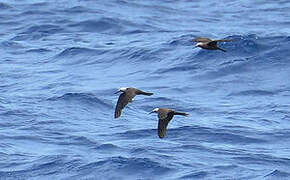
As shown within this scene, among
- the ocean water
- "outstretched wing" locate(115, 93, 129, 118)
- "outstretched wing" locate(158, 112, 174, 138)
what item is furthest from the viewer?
the ocean water

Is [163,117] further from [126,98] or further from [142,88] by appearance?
[142,88]

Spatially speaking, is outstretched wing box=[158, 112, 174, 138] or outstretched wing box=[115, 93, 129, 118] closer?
outstretched wing box=[158, 112, 174, 138]

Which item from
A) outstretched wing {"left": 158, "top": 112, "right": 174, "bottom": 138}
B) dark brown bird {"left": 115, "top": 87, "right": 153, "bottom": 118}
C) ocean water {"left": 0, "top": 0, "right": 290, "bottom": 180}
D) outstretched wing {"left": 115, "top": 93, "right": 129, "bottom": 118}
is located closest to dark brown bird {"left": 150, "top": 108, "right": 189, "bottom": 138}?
outstretched wing {"left": 158, "top": 112, "right": 174, "bottom": 138}

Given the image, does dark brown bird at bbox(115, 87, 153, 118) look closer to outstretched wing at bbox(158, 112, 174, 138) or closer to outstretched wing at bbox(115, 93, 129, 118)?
outstretched wing at bbox(115, 93, 129, 118)

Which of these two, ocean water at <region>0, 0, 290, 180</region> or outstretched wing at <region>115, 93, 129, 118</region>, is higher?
outstretched wing at <region>115, 93, 129, 118</region>

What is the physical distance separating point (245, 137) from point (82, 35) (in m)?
11.4

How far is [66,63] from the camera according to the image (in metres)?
29.7

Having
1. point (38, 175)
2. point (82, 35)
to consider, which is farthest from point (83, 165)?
point (82, 35)

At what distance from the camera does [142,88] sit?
2670 cm

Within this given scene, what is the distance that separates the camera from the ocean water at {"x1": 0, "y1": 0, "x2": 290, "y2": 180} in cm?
2109

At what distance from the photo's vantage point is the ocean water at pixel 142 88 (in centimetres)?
2109

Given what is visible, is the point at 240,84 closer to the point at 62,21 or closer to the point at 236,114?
the point at 236,114

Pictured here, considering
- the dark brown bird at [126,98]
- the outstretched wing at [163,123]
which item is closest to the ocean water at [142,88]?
the outstretched wing at [163,123]

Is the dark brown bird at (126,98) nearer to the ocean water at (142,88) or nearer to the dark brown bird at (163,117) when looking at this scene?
the dark brown bird at (163,117)
